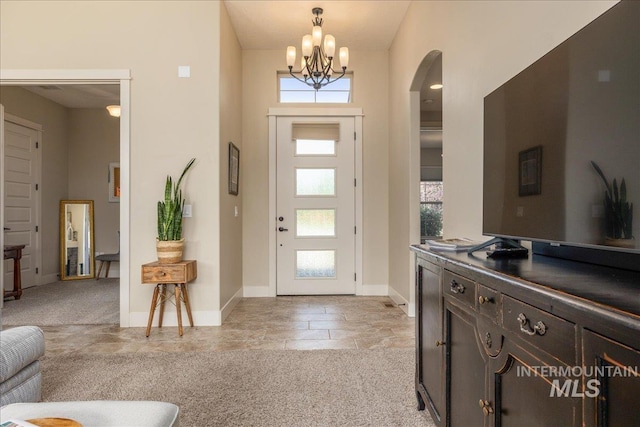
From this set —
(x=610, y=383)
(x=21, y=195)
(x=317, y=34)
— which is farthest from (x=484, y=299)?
(x=21, y=195)

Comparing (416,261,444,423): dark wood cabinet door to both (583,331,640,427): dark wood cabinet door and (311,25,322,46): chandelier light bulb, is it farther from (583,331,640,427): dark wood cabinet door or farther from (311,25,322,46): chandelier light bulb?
(311,25,322,46): chandelier light bulb

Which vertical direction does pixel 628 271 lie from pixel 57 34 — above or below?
below

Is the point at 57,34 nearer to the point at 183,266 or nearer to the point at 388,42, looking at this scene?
the point at 183,266

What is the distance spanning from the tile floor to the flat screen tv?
1.91 m

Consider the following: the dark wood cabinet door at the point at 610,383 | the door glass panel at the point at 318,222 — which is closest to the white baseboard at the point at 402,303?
the door glass panel at the point at 318,222

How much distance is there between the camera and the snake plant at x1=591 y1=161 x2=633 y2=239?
837mm

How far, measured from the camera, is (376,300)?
445cm

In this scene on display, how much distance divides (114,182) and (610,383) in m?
6.92

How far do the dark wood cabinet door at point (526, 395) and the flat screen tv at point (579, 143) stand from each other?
1.13ft

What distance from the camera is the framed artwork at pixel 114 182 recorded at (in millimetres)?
6168

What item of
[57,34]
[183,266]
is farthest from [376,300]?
[57,34]

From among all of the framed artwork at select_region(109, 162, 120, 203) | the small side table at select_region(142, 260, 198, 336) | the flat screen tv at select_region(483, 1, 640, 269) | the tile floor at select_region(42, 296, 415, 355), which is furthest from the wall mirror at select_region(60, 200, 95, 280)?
the flat screen tv at select_region(483, 1, 640, 269)

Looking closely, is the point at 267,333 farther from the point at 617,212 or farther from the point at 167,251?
the point at 617,212

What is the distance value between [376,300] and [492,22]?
3.24 m
